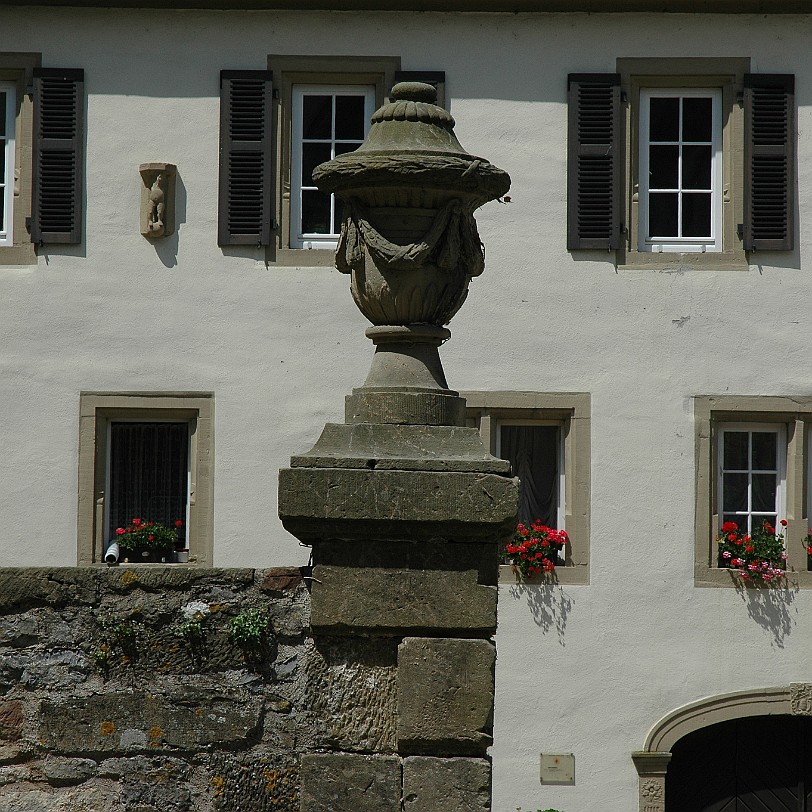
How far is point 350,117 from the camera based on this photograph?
36.7ft

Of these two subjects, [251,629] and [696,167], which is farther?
[696,167]

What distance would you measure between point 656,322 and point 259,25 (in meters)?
3.76

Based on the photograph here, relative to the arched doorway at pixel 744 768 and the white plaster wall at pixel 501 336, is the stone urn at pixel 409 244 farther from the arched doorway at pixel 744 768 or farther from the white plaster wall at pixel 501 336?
the arched doorway at pixel 744 768

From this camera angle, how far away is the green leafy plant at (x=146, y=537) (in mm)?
10797

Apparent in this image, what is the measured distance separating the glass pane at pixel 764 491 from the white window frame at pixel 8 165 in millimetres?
5994

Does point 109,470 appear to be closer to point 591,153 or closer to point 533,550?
point 533,550

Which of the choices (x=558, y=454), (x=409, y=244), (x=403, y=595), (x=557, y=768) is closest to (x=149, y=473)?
(x=558, y=454)

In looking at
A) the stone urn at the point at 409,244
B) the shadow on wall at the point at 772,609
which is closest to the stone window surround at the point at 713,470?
the shadow on wall at the point at 772,609

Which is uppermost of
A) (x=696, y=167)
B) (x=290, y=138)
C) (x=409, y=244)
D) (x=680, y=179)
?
(x=290, y=138)

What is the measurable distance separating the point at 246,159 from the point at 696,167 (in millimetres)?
3447

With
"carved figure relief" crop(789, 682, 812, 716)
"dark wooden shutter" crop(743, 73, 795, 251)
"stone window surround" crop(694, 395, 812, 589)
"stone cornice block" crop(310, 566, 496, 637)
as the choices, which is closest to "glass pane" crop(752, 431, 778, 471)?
"stone window surround" crop(694, 395, 812, 589)

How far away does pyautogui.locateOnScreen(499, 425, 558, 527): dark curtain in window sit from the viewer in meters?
11.1

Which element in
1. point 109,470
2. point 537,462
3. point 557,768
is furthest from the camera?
point 537,462

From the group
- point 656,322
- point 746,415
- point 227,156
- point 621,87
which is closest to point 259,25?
point 227,156
